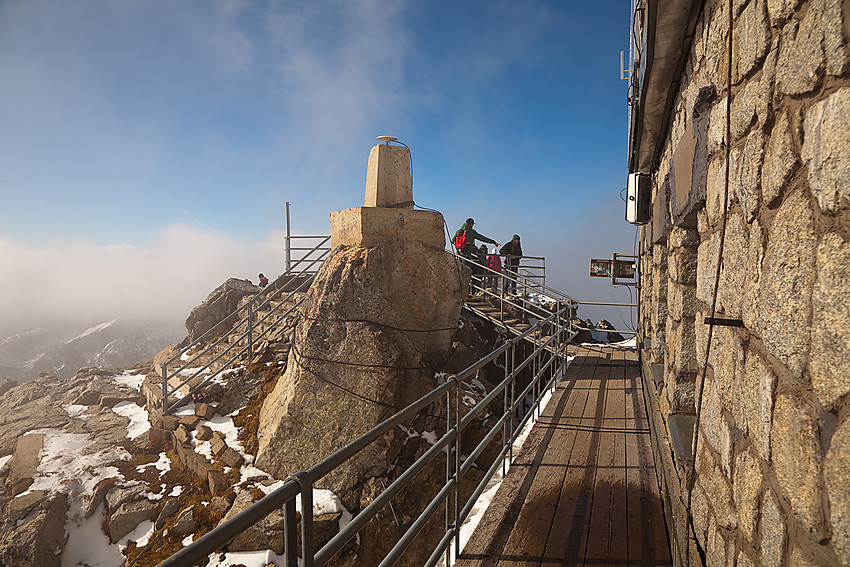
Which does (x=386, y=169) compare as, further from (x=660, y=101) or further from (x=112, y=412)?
(x=112, y=412)

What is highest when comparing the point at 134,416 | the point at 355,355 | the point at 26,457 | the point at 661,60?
the point at 661,60

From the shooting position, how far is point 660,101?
3312 mm

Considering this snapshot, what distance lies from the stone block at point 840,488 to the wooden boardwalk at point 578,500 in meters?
2.08

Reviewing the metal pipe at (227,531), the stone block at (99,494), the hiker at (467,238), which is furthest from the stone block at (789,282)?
the hiker at (467,238)

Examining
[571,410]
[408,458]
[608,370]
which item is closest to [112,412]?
[408,458]

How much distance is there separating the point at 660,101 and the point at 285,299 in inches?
360

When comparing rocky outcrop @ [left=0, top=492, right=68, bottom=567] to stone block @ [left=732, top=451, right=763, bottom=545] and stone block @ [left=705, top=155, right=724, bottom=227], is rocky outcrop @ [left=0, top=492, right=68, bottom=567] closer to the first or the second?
stone block @ [left=732, top=451, right=763, bottom=545]

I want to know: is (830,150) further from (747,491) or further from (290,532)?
(290,532)

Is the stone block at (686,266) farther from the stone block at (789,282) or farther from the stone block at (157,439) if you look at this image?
the stone block at (157,439)

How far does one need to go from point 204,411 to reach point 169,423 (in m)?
0.53

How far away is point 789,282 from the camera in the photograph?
103cm

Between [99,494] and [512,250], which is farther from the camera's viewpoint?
[512,250]

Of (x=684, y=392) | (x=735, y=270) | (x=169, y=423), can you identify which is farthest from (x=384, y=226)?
(x=735, y=270)

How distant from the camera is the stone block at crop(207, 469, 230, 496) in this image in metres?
5.80
